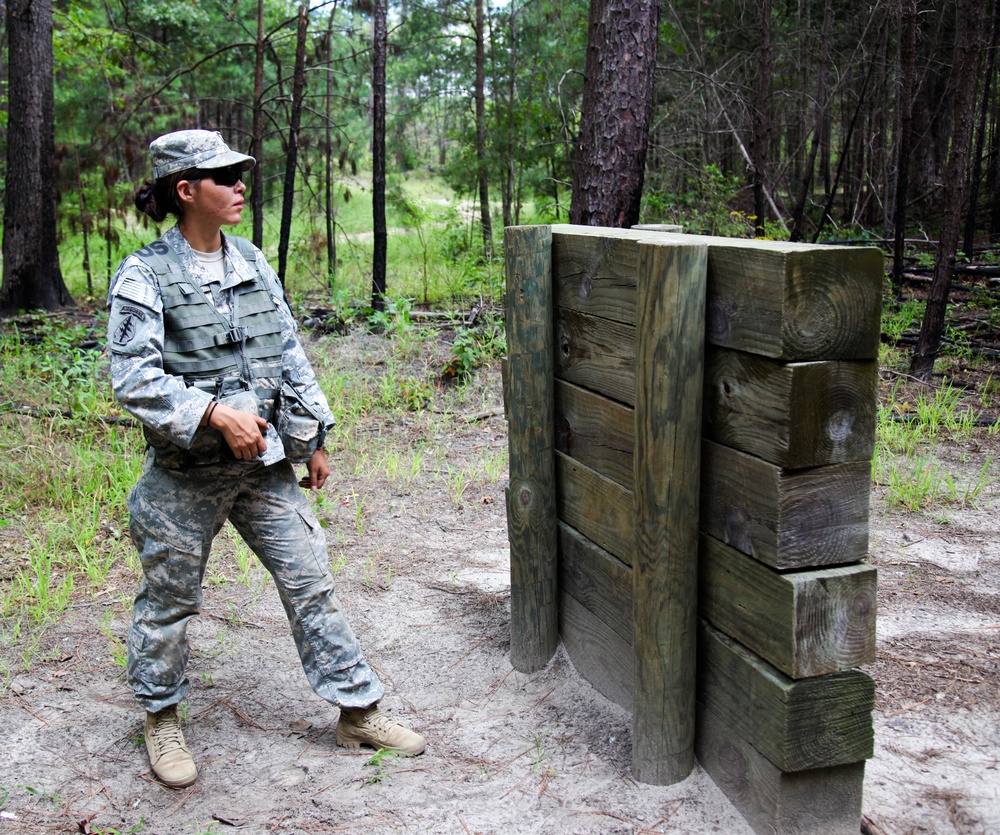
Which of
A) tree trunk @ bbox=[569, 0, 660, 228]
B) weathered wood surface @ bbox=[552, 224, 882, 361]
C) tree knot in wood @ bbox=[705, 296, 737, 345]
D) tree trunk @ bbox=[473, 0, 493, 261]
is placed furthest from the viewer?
tree trunk @ bbox=[473, 0, 493, 261]

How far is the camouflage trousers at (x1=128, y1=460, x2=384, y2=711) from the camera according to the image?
2818mm

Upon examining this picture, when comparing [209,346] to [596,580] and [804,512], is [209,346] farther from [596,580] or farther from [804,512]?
[804,512]

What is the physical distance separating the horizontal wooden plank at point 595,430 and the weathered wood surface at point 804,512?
497mm

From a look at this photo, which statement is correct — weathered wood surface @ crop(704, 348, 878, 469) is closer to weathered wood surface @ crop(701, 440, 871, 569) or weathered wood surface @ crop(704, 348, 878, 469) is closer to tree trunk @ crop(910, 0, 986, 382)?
weathered wood surface @ crop(701, 440, 871, 569)

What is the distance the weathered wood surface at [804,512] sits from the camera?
2.18 metres

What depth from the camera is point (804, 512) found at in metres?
2.19

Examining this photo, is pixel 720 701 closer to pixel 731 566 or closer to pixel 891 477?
pixel 731 566

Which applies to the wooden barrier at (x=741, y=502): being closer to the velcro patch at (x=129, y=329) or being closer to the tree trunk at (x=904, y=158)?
the velcro patch at (x=129, y=329)

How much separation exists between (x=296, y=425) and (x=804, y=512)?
1.59 meters

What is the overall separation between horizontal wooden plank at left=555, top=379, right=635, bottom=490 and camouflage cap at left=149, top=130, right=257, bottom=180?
1.30m

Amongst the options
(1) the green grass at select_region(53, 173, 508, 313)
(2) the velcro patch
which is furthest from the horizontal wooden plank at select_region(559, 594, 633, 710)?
(1) the green grass at select_region(53, 173, 508, 313)

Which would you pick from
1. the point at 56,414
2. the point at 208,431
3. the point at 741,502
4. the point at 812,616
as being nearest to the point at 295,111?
the point at 56,414

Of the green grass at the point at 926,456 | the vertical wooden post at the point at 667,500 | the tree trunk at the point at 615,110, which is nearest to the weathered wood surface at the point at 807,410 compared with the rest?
the vertical wooden post at the point at 667,500

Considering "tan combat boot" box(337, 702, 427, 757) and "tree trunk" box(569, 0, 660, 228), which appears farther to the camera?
"tree trunk" box(569, 0, 660, 228)
